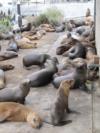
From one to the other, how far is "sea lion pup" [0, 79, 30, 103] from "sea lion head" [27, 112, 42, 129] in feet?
2.29

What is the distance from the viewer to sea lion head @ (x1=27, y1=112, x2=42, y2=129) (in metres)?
5.11

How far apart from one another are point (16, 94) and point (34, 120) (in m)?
0.86

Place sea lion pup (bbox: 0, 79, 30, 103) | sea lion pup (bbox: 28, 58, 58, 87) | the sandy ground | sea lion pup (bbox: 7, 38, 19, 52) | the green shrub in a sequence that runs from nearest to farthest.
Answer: the sandy ground
sea lion pup (bbox: 0, 79, 30, 103)
sea lion pup (bbox: 28, 58, 58, 87)
sea lion pup (bbox: 7, 38, 19, 52)
the green shrub

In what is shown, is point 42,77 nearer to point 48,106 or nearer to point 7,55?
point 48,106

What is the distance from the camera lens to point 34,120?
17.1 feet

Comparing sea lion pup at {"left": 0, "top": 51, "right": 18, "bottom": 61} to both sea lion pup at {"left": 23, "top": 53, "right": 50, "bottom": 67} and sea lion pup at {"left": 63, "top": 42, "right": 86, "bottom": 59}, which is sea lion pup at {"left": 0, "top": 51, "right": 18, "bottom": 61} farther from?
sea lion pup at {"left": 63, "top": 42, "right": 86, "bottom": 59}

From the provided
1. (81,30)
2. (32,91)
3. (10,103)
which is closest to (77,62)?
(32,91)

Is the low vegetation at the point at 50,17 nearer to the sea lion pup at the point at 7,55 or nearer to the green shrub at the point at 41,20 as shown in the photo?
the green shrub at the point at 41,20

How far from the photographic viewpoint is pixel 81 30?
13461mm

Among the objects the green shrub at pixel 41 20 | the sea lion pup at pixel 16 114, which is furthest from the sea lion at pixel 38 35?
the sea lion pup at pixel 16 114

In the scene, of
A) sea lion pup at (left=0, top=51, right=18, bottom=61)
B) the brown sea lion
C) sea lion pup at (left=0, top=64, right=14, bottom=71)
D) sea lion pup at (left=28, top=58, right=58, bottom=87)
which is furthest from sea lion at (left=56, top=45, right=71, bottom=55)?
sea lion pup at (left=28, top=58, right=58, bottom=87)

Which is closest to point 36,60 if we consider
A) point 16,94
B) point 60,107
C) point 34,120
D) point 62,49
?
point 62,49

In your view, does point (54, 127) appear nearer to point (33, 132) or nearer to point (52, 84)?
point (33, 132)

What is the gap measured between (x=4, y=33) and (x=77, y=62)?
23.2 feet
